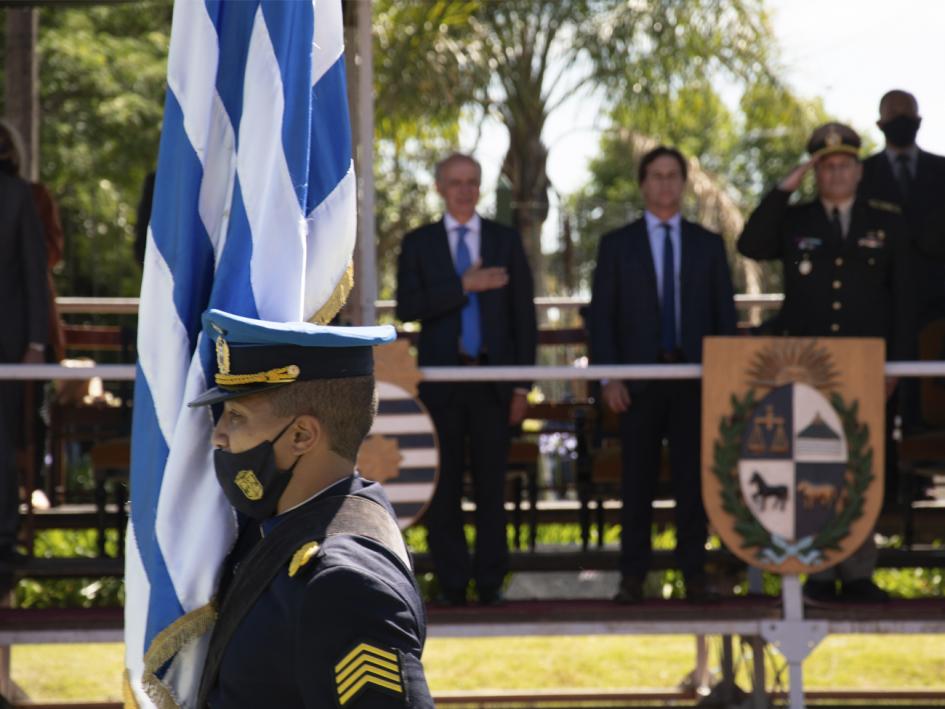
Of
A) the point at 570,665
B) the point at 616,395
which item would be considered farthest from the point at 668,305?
the point at 570,665

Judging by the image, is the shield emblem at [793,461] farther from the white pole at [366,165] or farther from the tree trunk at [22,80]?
the tree trunk at [22,80]

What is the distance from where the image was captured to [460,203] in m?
6.21

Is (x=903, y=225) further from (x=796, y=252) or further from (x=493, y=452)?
(x=493, y=452)

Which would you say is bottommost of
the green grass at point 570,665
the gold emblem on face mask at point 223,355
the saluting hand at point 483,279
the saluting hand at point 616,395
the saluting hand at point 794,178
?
the green grass at point 570,665

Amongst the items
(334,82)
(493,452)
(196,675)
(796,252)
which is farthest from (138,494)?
(796,252)

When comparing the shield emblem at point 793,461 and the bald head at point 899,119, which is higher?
the bald head at point 899,119

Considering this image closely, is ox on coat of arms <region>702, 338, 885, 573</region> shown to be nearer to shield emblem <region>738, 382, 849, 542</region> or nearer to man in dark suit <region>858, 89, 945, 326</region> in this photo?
shield emblem <region>738, 382, 849, 542</region>

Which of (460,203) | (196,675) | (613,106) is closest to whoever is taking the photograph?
(196,675)

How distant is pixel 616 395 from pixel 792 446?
0.74m

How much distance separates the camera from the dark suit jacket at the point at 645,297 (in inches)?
238

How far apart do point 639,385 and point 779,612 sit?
41.4 inches

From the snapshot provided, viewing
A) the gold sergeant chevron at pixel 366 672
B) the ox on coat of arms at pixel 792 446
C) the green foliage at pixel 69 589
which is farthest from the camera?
the green foliage at pixel 69 589

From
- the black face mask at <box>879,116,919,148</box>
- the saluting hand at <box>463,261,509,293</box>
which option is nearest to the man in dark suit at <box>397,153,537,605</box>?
the saluting hand at <box>463,261,509,293</box>

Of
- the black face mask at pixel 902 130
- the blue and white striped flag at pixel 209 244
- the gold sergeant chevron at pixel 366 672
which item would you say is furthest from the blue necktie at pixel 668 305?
the gold sergeant chevron at pixel 366 672
